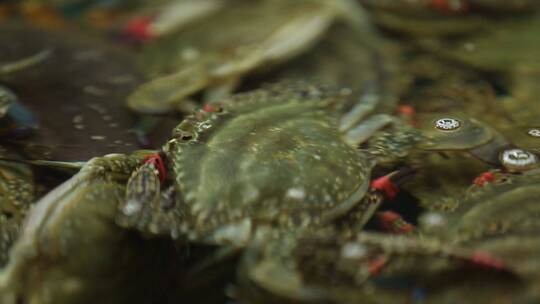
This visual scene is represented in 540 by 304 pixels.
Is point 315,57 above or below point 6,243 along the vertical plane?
above

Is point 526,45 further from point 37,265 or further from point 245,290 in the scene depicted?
point 37,265

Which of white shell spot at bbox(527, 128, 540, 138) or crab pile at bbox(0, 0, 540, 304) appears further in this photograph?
white shell spot at bbox(527, 128, 540, 138)

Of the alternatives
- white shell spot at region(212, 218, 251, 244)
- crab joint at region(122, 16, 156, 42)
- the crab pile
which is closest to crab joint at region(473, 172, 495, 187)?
the crab pile

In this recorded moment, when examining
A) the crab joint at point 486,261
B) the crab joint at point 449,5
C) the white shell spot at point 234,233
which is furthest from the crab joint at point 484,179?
the crab joint at point 449,5

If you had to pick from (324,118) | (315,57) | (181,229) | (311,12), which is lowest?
(181,229)

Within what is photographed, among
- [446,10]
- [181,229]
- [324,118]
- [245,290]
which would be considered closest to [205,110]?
[324,118]

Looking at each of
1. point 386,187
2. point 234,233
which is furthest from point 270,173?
point 386,187

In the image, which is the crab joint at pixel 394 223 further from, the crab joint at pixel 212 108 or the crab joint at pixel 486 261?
the crab joint at pixel 212 108

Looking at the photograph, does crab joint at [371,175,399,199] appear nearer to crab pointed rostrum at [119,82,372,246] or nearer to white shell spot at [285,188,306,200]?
crab pointed rostrum at [119,82,372,246]
